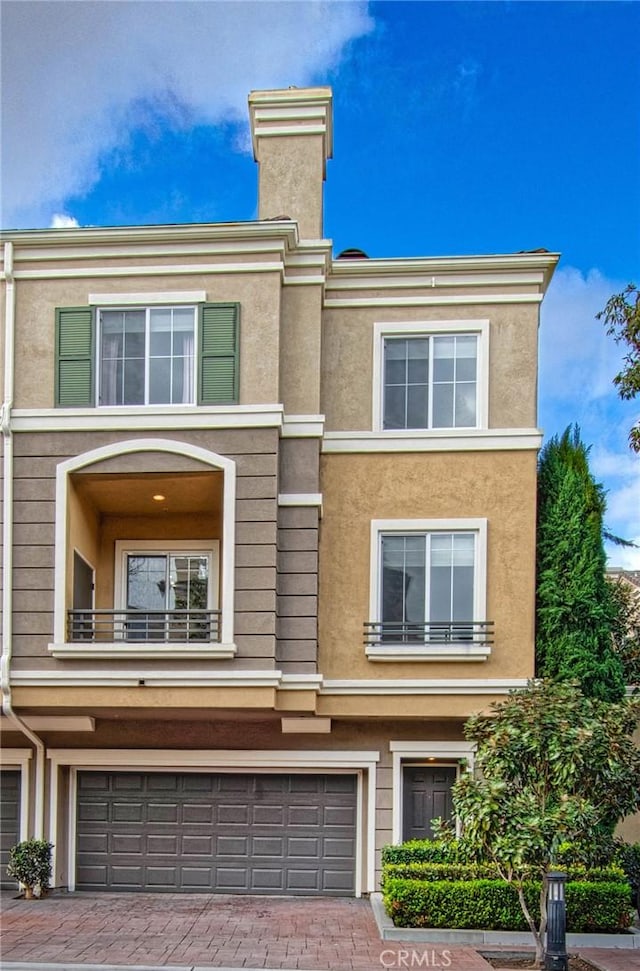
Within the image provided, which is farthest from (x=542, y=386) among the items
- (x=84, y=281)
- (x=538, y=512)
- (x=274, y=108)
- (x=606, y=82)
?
(x=84, y=281)

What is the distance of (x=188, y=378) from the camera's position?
1347cm

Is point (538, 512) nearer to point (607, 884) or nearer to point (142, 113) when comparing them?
point (607, 884)

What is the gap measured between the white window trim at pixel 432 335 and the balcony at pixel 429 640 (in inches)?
113

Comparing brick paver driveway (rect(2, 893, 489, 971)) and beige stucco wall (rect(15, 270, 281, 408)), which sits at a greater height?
beige stucco wall (rect(15, 270, 281, 408))

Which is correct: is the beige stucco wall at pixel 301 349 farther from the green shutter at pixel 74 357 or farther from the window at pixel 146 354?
the green shutter at pixel 74 357

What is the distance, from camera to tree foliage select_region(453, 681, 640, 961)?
955 centimetres

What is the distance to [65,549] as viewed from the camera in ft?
42.8

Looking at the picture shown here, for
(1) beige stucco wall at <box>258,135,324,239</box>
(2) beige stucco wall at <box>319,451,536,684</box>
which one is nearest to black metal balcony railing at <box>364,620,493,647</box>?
(2) beige stucco wall at <box>319,451,536,684</box>

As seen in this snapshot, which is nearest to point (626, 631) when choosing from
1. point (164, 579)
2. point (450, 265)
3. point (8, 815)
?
point (450, 265)

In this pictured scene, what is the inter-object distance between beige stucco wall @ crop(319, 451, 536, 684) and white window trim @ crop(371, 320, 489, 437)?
0.53m

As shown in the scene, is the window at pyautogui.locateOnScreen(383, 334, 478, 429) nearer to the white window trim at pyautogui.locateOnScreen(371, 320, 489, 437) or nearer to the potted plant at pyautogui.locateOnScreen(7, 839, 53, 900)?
the white window trim at pyautogui.locateOnScreen(371, 320, 489, 437)

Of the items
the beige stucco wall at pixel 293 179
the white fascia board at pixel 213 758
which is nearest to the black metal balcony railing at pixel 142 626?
the white fascia board at pixel 213 758

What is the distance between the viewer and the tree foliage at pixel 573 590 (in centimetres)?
1341

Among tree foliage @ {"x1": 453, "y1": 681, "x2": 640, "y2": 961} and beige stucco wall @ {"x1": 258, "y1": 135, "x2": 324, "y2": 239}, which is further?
beige stucco wall @ {"x1": 258, "y1": 135, "x2": 324, "y2": 239}
